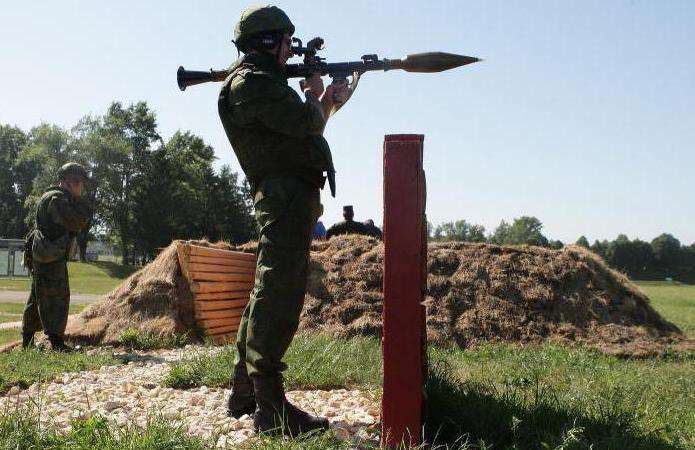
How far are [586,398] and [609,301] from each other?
5.41m

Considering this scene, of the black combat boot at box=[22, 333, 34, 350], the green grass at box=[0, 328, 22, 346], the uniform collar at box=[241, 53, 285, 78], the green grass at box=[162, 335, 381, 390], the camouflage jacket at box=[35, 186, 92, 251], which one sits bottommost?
the green grass at box=[0, 328, 22, 346]

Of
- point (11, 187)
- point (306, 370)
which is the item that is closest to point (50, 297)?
point (306, 370)

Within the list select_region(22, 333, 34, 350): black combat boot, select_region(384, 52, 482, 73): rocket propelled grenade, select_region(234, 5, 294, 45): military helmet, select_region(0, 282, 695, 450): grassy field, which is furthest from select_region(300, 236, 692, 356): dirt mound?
select_region(234, 5, 294, 45): military helmet

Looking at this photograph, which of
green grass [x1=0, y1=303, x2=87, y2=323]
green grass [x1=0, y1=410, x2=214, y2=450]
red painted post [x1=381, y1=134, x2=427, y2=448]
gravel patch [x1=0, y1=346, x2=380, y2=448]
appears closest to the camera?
green grass [x1=0, y1=410, x2=214, y2=450]

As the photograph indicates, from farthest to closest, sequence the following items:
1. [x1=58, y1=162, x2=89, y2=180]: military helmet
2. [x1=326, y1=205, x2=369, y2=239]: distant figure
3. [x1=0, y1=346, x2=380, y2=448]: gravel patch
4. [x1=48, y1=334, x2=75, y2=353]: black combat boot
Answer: [x1=326, y1=205, x2=369, y2=239]: distant figure < [x1=58, y1=162, x2=89, y2=180]: military helmet < [x1=48, y1=334, x2=75, y2=353]: black combat boot < [x1=0, y1=346, x2=380, y2=448]: gravel patch

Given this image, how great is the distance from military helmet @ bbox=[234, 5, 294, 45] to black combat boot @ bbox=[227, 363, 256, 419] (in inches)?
76.9

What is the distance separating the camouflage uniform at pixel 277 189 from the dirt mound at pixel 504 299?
4931mm

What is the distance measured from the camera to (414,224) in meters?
3.08

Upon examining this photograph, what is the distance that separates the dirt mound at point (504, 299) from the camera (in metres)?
8.44

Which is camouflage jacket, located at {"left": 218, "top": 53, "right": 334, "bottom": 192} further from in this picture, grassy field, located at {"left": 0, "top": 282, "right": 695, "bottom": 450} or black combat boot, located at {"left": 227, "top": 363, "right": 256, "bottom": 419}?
grassy field, located at {"left": 0, "top": 282, "right": 695, "bottom": 450}

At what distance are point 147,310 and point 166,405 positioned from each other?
5.07 meters

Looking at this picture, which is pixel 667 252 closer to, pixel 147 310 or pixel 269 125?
pixel 147 310

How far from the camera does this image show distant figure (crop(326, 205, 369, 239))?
1267 centimetres

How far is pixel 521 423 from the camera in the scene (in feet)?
11.0
